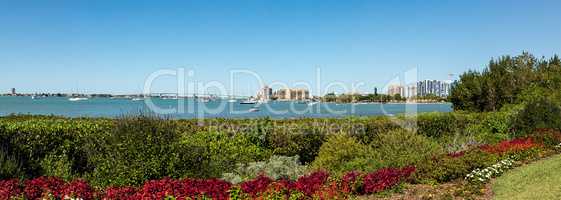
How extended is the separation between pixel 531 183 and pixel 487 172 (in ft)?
3.28

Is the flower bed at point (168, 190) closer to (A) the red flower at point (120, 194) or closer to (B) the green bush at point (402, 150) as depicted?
(A) the red flower at point (120, 194)

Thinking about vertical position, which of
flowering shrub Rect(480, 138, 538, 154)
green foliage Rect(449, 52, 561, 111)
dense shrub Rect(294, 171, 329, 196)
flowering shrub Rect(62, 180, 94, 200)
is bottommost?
flowering shrub Rect(480, 138, 538, 154)

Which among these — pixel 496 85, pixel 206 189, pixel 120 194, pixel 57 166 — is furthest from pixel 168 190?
pixel 496 85

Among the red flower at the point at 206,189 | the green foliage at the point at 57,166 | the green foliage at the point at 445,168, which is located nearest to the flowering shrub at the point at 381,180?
the green foliage at the point at 445,168

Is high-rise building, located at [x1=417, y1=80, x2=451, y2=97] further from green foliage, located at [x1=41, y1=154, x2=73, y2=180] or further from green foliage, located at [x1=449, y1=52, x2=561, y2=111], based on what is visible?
green foliage, located at [x1=41, y1=154, x2=73, y2=180]

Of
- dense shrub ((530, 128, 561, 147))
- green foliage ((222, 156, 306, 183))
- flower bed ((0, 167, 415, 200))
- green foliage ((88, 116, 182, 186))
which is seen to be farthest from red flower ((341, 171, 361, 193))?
dense shrub ((530, 128, 561, 147))

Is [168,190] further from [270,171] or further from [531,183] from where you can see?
[531,183]

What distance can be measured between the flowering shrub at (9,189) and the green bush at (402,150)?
7.67 m

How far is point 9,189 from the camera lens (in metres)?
6.73

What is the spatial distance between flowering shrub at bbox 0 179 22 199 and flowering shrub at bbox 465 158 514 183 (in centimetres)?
763

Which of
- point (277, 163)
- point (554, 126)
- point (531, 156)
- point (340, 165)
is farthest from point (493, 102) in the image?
point (277, 163)

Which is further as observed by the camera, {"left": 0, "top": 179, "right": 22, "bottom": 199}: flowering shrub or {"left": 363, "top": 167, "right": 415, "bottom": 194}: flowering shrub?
{"left": 363, "top": 167, "right": 415, "bottom": 194}: flowering shrub

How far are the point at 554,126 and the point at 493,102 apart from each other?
47.1ft

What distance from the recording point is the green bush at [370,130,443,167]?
11641mm
